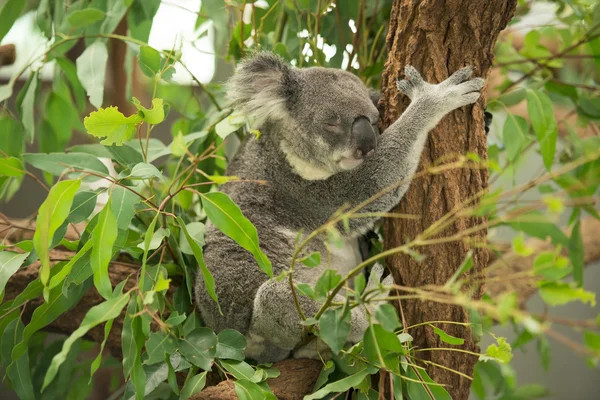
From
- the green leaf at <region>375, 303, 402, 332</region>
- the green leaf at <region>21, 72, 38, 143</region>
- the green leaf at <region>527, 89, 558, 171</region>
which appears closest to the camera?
the green leaf at <region>375, 303, 402, 332</region>

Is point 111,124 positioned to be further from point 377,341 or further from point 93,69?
point 377,341

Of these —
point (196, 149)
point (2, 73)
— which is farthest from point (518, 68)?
point (2, 73)

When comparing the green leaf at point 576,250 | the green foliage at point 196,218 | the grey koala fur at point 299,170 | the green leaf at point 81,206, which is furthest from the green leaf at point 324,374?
the green leaf at point 576,250

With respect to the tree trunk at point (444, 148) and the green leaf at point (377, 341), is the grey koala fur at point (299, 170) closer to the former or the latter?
the tree trunk at point (444, 148)

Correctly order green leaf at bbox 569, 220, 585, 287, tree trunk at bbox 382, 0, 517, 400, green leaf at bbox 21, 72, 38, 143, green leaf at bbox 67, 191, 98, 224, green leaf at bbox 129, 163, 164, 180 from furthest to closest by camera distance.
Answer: green leaf at bbox 569, 220, 585, 287
green leaf at bbox 21, 72, 38, 143
tree trunk at bbox 382, 0, 517, 400
green leaf at bbox 67, 191, 98, 224
green leaf at bbox 129, 163, 164, 180

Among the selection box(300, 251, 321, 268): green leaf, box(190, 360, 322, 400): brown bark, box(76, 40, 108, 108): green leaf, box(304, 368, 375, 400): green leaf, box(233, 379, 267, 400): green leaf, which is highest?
box(76, 40, 108, 108): green leaf

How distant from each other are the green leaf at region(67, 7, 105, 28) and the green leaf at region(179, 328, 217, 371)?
130 cm

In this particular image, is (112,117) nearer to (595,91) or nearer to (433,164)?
(433,164)

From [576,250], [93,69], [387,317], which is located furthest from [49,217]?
[576,250]

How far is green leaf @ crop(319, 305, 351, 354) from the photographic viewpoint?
128 cm

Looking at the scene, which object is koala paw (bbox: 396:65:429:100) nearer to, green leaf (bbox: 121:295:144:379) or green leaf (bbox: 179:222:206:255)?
green leaf (bbox: 179:222:206:255)

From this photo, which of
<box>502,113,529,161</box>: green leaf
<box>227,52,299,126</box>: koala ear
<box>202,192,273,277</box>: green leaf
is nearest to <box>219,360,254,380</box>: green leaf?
<box>202,192,273,277</box>: green leaf

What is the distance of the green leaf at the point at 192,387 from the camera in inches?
68.1

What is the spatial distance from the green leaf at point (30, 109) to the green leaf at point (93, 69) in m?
0.32
